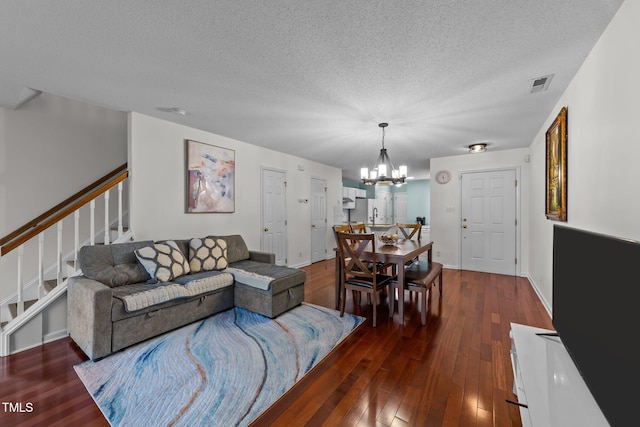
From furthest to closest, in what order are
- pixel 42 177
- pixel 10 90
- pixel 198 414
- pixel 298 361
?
pixel 42 177
pixel 10 90
pixel 298 361
pixel 198 414

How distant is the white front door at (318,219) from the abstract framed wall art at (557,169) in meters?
4.05

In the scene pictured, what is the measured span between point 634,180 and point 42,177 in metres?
5.22

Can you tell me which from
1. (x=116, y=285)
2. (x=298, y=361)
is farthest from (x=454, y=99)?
(x=116, y=285)

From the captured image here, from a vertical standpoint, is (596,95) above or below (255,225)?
above

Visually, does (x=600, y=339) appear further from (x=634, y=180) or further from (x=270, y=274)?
(x=270, y=274)

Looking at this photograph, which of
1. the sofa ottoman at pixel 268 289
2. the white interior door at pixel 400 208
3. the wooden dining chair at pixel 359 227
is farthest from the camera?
the white interior door at pixel 400 208

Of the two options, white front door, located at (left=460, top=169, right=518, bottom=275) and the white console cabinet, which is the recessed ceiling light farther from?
white front door, located at (left=460, top=169, right=518, bottom=275)

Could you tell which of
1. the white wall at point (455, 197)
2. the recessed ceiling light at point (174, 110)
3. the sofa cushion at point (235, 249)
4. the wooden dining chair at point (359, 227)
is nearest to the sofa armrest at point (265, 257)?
the sofa cushion at point (235, 249)

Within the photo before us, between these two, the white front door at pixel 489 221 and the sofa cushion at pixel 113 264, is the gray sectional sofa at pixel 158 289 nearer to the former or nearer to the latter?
the sofa cushion at pixel 113 264

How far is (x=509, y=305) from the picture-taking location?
337 centimetres

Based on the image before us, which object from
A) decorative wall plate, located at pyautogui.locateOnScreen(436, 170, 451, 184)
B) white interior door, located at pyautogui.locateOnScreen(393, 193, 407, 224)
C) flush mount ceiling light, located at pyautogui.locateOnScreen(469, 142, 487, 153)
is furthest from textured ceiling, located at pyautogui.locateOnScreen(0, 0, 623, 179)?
white interior door, located at pyautogui.locateOnScreen(393, 193, 407, 224)

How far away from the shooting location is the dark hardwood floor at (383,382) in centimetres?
159

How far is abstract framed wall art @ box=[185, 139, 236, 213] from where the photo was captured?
3703 mm

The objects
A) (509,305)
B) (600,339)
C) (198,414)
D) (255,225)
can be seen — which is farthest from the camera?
(255,225)
